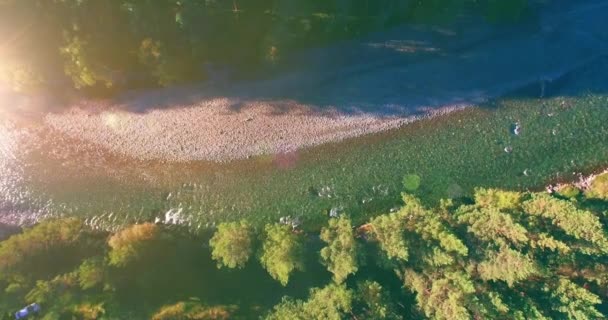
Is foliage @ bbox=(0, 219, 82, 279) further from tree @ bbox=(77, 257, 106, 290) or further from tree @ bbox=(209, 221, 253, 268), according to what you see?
tree @ bbox=(209, 221, 253, 268)

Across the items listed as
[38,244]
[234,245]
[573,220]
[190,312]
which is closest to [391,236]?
[234,245]

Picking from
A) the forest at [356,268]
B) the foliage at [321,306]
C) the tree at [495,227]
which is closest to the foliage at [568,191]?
the forest at [356,268]

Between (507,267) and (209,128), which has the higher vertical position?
(209,128)

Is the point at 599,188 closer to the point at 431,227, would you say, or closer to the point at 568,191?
the point at 568,191

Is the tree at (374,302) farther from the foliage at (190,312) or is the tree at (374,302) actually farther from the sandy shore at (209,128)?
the sandy shore at (209,128)

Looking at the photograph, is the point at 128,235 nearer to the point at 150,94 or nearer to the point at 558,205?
the point at 150,94

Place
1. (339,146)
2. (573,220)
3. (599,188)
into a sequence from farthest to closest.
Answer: (339,146) → (599,188) → (573,220)
